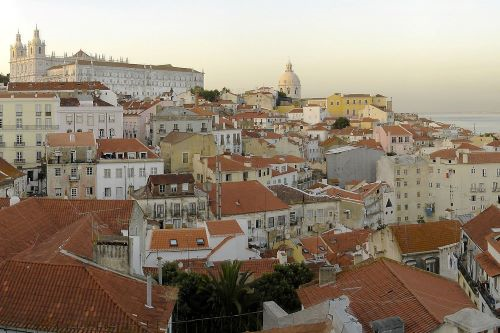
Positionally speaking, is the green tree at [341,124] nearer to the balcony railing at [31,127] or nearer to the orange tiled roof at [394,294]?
the balcony railing at [31,127]

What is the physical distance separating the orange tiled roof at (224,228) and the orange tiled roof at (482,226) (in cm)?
945

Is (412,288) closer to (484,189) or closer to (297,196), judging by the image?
(297,196)

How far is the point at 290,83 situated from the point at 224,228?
116848mm

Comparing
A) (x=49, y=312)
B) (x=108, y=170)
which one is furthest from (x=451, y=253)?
(x=108, y=170)

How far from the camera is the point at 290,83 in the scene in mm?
142500

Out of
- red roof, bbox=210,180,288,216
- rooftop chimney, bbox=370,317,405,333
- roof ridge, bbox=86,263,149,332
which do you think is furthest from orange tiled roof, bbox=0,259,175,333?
red roof, bbox=210,180,288,216

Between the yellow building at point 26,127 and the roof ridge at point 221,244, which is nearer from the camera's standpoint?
the roof ridge at point 221,244

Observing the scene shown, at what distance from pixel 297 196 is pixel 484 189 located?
61.6ft

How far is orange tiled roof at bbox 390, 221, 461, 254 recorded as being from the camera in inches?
831

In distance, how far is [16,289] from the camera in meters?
11.6

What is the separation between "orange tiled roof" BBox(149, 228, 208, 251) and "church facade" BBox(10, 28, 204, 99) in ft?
275

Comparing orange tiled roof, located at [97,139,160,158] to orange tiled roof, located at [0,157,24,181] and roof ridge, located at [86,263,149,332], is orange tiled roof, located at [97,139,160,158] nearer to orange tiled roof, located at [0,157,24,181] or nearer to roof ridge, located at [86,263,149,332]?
orange tiled roof, located at [0,157,24,181]

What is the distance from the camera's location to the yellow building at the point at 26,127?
46.1m

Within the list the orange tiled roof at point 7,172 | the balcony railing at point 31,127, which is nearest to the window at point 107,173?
the orange tiled roof at point 7,172
